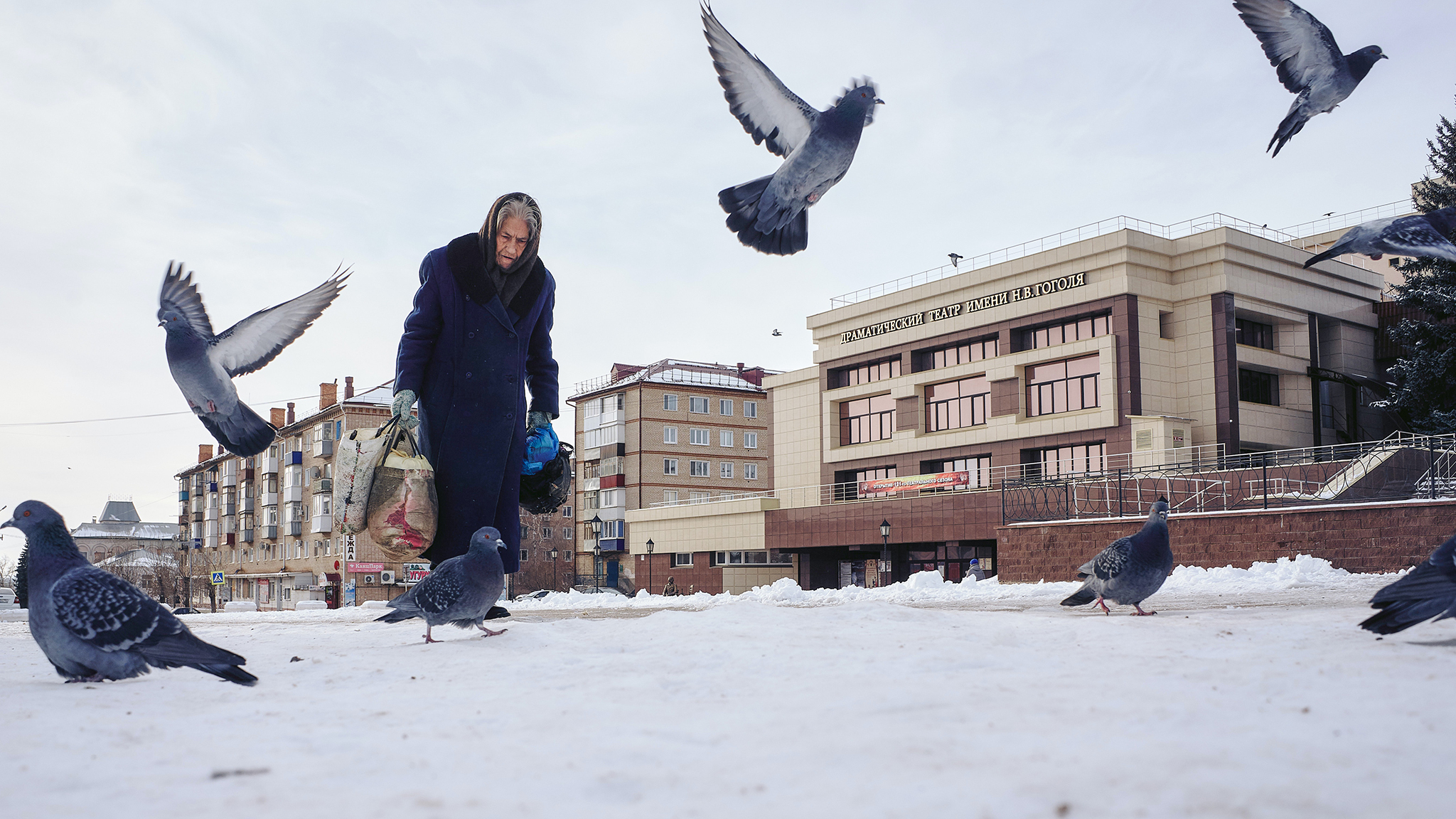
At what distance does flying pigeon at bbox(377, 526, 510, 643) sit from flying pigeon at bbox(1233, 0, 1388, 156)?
5.65 metres

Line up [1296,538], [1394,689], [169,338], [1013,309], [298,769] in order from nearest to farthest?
[298,769]
[1394,689]
[169,338]
[1296,538]
[1013,309]

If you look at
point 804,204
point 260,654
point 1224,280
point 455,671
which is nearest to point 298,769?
point 455,671

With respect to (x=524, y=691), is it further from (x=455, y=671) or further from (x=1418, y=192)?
(x=1418, y=192)

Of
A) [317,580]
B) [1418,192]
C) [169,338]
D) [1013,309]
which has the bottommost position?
[317,580]

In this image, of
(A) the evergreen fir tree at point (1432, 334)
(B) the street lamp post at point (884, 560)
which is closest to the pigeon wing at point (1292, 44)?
(A) the evergreen fir tree at point (1432, 334)

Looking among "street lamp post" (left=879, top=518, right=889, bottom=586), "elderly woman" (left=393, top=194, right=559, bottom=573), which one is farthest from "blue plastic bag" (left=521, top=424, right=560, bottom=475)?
"street lamp post" (left=879, top=518, right=889, bottom=586)

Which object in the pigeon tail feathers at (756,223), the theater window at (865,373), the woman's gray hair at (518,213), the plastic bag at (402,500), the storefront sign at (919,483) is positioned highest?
the theater window at (865,373)

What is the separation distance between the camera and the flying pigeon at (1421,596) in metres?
4.81

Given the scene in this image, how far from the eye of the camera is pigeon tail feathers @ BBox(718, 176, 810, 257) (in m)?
5.09

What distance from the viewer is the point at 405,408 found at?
6965 millimetres

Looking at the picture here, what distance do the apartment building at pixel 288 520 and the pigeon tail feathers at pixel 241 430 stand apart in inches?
1496

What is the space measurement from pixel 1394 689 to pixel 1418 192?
3673cm

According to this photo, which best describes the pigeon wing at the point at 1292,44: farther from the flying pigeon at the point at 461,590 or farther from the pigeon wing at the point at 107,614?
the pigeon wing at the point at 107,614

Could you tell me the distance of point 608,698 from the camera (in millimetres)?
4355
